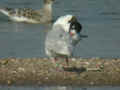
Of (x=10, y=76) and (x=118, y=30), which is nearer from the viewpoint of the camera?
(x=10, y=76)

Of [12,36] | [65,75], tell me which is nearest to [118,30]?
[12,36]

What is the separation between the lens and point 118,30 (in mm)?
15891

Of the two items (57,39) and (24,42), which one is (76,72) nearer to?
(57,39)

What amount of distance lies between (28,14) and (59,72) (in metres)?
8.37

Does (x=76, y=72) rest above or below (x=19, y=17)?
below

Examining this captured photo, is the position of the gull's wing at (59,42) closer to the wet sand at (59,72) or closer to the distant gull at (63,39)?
the distant gull at (63,39)

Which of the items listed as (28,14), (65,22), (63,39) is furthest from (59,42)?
(28,14)

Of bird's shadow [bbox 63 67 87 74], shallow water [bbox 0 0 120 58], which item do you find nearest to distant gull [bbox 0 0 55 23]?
shallow water [bbox 0 0 120 58]

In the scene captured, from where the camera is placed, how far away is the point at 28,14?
18.7 metres

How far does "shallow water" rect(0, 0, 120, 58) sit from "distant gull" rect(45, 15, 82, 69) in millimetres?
2073

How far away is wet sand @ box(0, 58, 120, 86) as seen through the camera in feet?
32.6

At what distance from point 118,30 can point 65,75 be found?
5.83m

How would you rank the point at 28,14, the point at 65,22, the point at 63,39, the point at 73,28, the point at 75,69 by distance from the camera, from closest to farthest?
the point at 63,39 < the point at 73,28 < the point at 65,22 < the point at 75,69 < the point at 28,14

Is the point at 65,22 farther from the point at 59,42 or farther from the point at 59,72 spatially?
the point at 59,72
